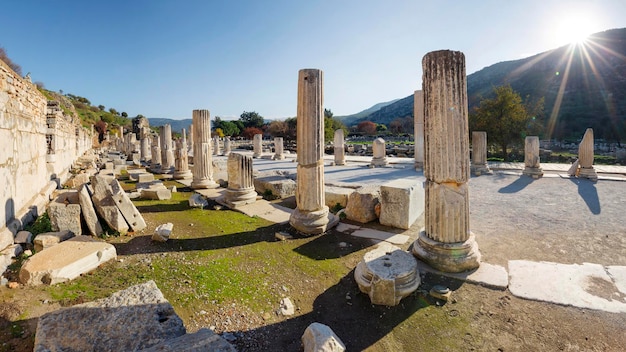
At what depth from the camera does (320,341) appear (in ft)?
9.18

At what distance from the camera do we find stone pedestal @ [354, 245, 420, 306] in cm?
373

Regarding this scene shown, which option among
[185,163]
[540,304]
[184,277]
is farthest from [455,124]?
[185,163]

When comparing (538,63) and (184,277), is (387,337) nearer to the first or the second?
(184,277)

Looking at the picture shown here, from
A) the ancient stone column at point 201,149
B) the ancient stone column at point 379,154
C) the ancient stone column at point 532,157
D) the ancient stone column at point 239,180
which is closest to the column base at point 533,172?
the ancient stone column at point 532,157

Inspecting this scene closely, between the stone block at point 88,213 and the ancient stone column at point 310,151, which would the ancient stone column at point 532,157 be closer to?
the ancient stone column at point 310,151

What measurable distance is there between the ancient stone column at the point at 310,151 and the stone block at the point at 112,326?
11.7 ft

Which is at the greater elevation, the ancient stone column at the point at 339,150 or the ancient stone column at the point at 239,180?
the ancient stone column at the point at 339,150

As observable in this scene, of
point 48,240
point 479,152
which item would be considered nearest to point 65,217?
point 48,240

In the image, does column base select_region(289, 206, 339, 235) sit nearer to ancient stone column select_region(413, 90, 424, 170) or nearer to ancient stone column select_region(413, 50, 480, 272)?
ancient stone column select_region(413, 50, 480, 272)

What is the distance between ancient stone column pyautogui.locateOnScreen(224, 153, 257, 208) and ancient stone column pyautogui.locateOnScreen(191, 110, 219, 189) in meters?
2.86

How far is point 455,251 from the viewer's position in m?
4.46

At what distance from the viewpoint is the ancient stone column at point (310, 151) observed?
644 cm

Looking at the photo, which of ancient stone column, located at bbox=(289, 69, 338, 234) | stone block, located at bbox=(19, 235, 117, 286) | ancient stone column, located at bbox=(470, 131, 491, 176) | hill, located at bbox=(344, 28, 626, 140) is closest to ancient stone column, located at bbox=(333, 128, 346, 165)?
ancient stone column, located at bbox=(470, 131, 491, 176)

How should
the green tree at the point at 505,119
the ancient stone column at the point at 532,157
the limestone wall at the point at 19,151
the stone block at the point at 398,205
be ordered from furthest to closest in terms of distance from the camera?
the green tree at the point at 505,119 < the ancient stone column at the point at 532,157 < the stone block at the point at 398,205 < the limestone wall at the point at 19,151
